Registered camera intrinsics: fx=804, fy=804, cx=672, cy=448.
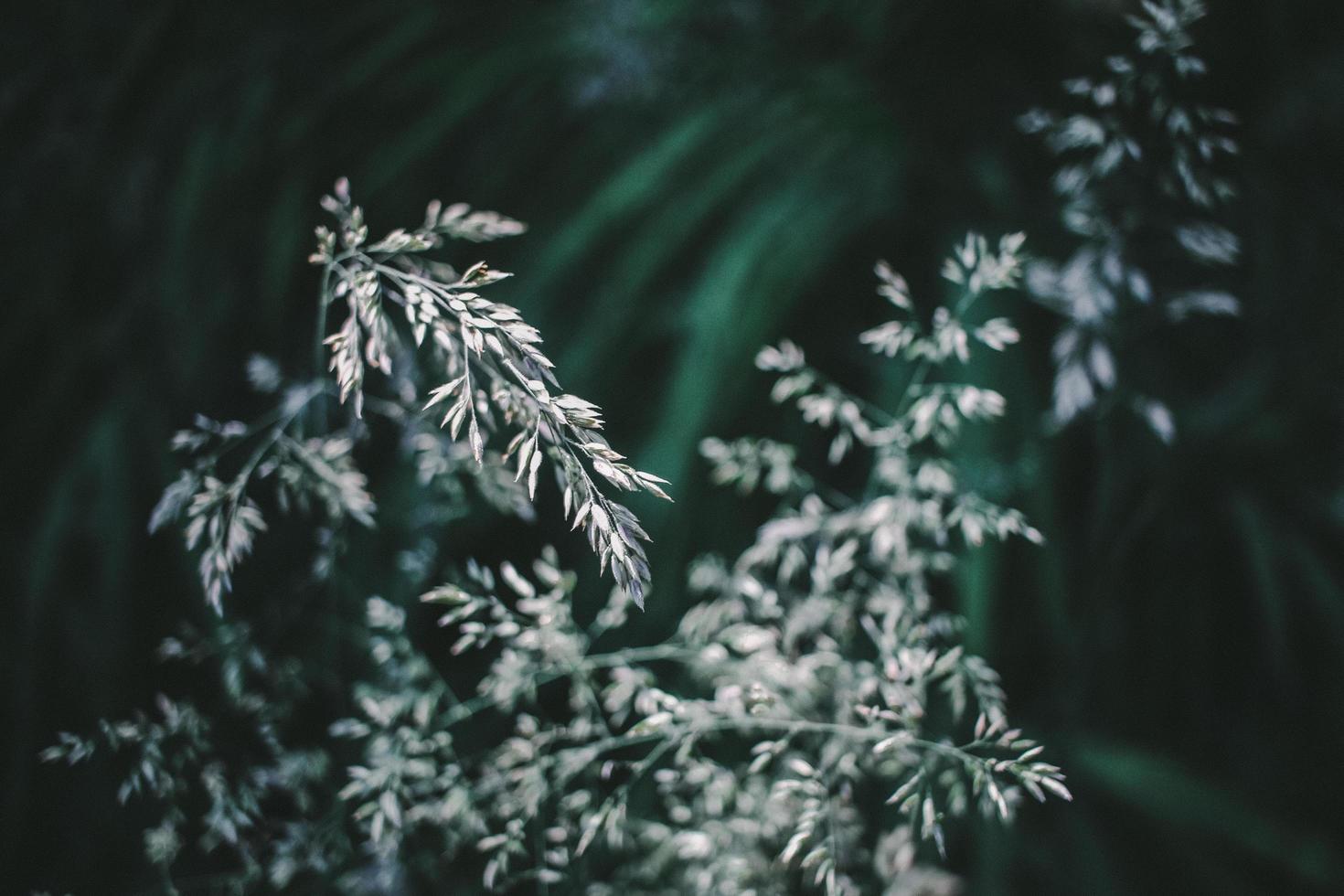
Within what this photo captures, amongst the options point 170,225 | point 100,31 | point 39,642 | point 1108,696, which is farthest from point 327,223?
point 1108,696

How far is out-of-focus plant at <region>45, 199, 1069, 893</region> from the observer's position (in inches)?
14.3

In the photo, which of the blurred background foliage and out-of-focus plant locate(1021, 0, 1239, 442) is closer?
out-of-focus plant locate(1021, 0, 1239, 442)

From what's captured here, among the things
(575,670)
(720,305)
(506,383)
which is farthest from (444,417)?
(720,305)

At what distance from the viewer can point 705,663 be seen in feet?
1.80

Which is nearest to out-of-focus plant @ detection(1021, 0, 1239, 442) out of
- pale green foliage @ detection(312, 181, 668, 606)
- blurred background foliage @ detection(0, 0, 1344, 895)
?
blurred background foliage @ detection(0, 0, 1344, 895)

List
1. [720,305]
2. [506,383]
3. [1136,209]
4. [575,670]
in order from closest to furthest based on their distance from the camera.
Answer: [506,383]
[575,670]
[1136,209]
[720,305]

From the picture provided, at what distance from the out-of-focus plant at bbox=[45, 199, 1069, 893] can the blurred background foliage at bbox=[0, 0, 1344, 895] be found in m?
0.25

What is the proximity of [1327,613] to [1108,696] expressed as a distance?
0.78 feet

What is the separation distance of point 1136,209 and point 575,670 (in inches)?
21.3

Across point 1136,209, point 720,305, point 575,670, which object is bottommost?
point 575,670

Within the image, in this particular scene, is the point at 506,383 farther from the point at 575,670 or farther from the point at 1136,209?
the point at 1136,209

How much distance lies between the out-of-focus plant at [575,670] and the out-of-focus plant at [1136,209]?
0.36 ft

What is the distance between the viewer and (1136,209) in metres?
0.62

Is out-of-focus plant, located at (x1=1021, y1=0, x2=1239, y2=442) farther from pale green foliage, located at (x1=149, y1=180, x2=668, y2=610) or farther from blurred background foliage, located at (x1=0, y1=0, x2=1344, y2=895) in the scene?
pale green foliage, located at (x1=149, y1=180, x2=668, y2=610)
